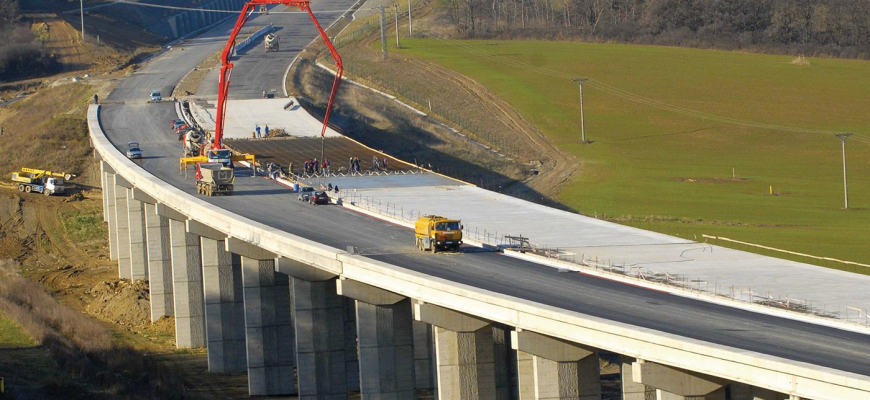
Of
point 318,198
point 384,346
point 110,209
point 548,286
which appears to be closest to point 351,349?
point 318,198

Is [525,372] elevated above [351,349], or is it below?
above

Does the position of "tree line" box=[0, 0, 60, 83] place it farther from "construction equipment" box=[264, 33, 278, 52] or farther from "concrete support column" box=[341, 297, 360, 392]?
"concrete support column" box=[341, 297, 360, 392]

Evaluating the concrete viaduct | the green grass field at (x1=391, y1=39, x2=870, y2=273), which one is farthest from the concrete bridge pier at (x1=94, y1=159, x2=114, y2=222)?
the green grass field at (x1=391, y1=39, x2=870, y2=273)

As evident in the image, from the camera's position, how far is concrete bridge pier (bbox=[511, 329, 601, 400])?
1836 inches

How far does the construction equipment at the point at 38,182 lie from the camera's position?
117 metres

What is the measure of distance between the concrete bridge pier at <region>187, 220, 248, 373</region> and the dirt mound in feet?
44.4

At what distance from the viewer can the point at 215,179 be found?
81000mm

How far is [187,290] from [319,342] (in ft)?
71.2

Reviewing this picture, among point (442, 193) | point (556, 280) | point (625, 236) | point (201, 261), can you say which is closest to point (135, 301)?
point (201, 261)

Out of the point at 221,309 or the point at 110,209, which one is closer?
the point at 221,309

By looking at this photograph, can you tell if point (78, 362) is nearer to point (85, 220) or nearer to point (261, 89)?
point (85, 220)

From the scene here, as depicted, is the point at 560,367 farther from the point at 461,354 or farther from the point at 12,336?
the point at 12,336

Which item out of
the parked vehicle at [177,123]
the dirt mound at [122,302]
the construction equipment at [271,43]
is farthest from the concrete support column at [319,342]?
the construction equipment at [271,43]

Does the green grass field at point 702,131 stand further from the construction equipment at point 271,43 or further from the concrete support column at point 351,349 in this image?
the concrete support column at point 351,349
